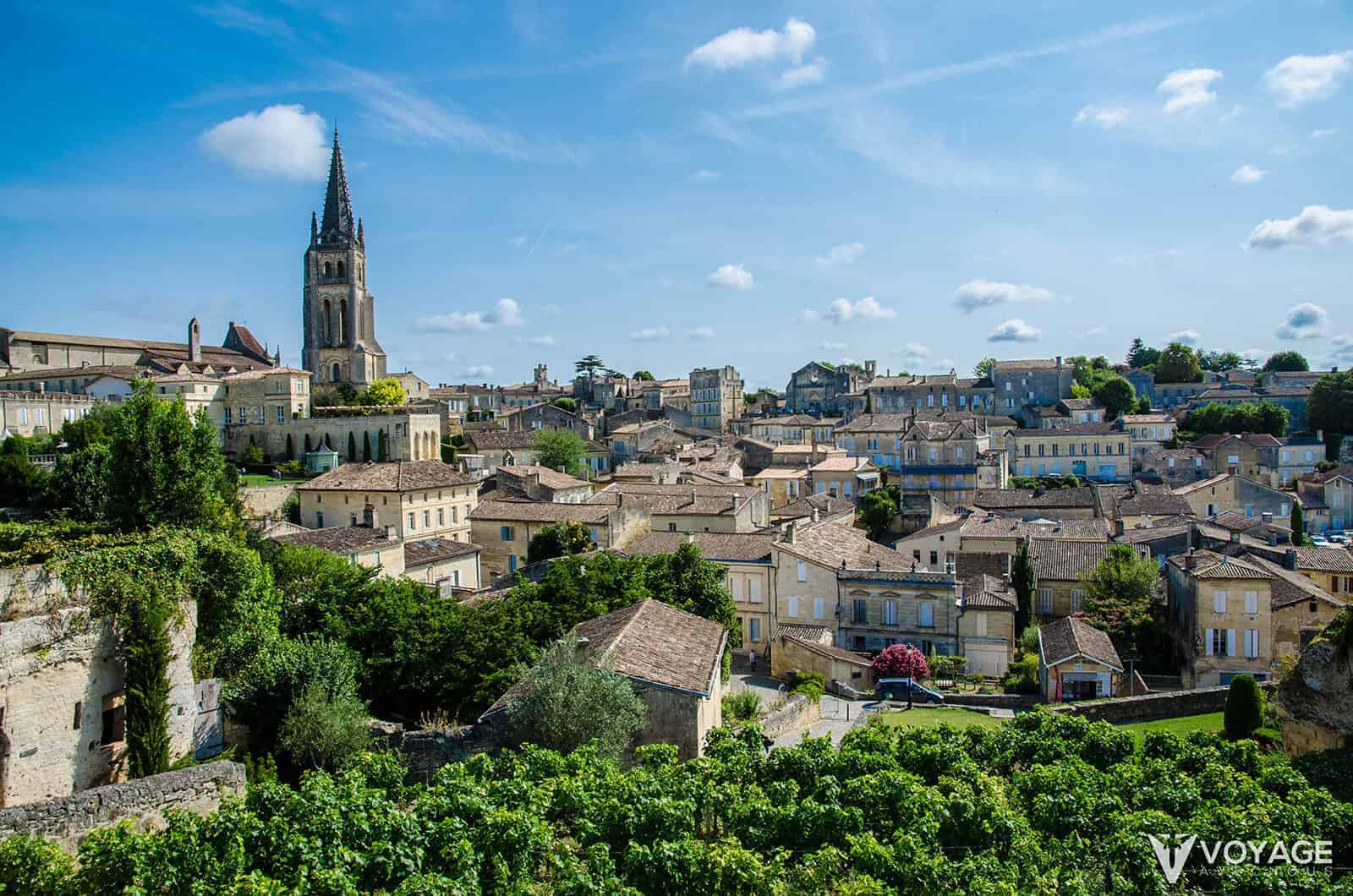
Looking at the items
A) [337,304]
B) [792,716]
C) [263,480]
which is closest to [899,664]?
[792,716]

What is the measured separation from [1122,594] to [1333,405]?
6153cm

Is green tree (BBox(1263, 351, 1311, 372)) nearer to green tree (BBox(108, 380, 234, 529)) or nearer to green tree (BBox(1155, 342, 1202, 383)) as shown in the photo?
green tree (BBox(1155, 342, 1202, 383))

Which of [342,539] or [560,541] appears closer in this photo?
[342,539]

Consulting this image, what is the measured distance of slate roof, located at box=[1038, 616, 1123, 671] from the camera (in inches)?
1192

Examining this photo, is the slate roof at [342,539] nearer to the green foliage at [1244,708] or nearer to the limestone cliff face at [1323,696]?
the green foliage at [1244,708]

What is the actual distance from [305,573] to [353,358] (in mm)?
59670

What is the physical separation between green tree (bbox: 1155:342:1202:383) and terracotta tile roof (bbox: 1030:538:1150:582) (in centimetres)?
7994

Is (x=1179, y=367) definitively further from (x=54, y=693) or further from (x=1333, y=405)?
(x=54, y=693)

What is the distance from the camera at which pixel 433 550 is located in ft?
129

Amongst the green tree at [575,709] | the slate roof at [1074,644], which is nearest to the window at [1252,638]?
the slate roof at [1074,644]

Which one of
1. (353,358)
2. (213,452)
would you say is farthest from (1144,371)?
(213,452)

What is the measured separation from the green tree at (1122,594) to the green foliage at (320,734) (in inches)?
1131

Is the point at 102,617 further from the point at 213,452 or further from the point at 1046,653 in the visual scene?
the point at 1046,653

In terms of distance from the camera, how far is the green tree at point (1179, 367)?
11025 centimetres
